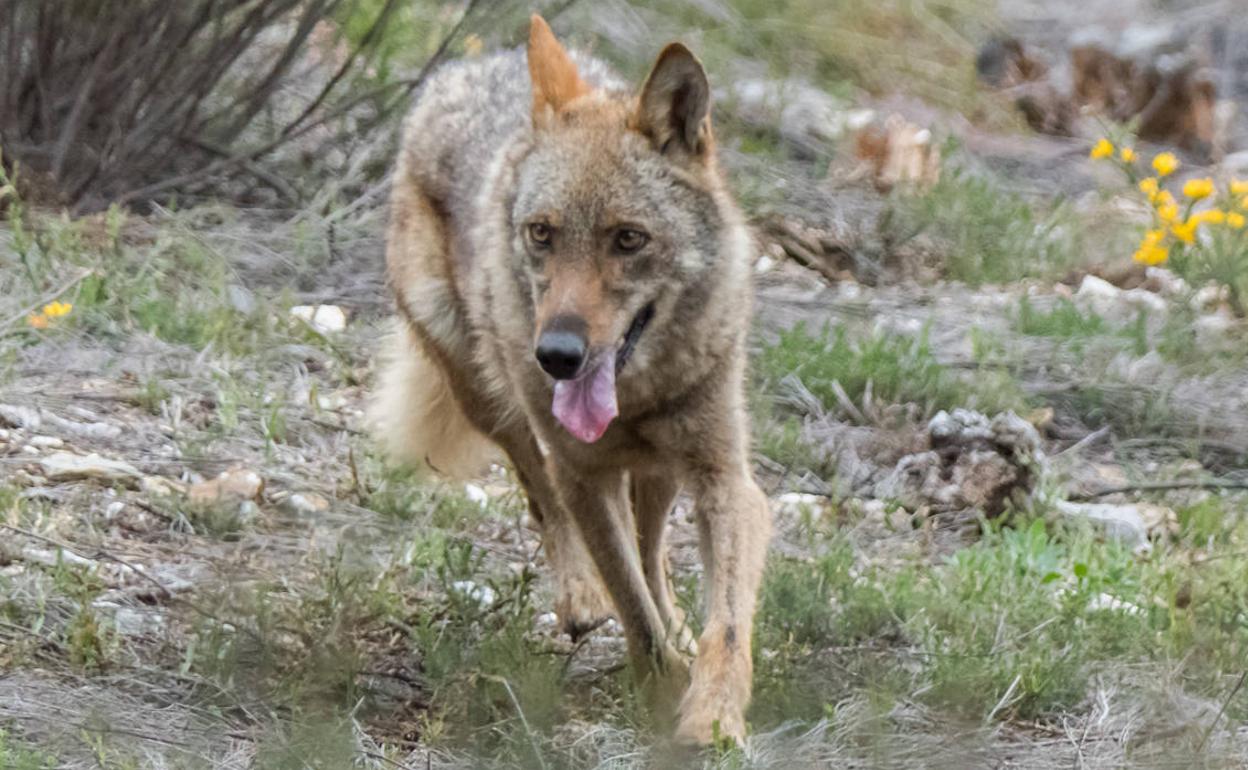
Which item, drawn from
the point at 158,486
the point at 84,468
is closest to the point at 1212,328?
the point at 158,486

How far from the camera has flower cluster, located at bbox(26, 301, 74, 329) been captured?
663cm

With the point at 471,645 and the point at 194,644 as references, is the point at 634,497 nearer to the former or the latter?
the point at 471,645

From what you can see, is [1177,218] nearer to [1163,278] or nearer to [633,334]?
[1163,278]

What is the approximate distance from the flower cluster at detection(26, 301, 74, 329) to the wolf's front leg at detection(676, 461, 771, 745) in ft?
9.87

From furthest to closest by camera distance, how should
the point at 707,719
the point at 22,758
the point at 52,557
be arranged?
the point at 52,557, the point at 707,719, the point at 22,758

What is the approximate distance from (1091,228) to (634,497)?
15.3 ft

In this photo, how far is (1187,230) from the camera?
7555mm

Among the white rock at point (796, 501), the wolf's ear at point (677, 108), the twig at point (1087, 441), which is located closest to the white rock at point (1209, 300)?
the twig at point (1087, 441)

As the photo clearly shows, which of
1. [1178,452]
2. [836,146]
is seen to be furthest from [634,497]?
[836,146]

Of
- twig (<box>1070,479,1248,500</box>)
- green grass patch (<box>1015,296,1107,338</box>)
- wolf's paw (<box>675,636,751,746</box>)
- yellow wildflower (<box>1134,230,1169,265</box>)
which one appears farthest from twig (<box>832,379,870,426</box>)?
wolf's paw (<box>675,636,751,746</box>)

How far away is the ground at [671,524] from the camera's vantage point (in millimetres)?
3730

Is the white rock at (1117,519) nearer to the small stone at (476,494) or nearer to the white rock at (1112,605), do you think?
the white rock at (1112,605)

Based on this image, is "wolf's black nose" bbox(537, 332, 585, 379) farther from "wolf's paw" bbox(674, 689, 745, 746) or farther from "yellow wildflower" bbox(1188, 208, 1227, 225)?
"yellow wildflower" bbox(1188, 208, 1227, 225)

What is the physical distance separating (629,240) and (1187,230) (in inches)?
153
